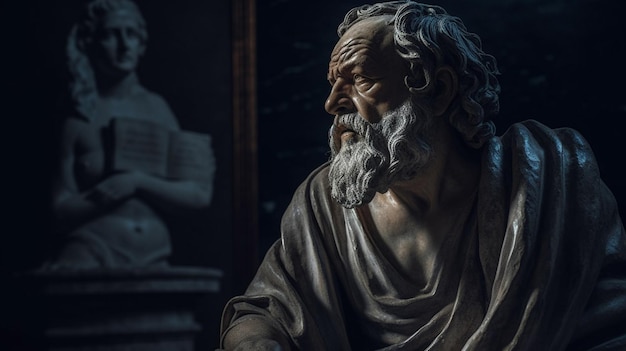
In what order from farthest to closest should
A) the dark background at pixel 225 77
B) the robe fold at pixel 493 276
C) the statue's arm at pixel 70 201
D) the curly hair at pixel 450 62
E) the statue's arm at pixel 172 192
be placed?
the statue's arm at pixel 172 192 → the statue's arm at pixel 70 201 → the dark background at pixel 225 77 → the curly hair at pixel 450 62 → the robe fold at pixel 493 276

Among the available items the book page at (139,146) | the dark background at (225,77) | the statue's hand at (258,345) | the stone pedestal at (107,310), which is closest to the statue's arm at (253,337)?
the statue's hand at (258,345)

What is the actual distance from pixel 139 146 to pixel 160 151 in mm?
113

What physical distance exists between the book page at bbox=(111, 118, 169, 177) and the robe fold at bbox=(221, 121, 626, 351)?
9.88ft

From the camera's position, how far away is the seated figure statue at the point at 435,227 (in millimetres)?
2309

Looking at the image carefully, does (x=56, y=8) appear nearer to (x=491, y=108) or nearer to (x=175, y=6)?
(x=175, y=6)

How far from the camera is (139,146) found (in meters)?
5.54

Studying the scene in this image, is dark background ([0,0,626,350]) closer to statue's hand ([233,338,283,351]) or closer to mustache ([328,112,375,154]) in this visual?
mustache ([328,112,375,154])

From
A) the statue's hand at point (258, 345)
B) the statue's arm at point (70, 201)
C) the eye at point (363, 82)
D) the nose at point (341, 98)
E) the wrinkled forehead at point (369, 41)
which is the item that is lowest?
the statue's arm at point (70, 201)

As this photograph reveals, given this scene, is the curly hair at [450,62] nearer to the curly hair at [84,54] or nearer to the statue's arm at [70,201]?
the statue's arm at [70,201]

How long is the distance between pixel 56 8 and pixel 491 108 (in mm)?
3723

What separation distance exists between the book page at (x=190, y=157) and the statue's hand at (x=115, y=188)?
8.6 inches

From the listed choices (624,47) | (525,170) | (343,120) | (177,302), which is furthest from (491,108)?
(177,302)

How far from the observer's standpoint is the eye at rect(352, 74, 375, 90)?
244 centimetres

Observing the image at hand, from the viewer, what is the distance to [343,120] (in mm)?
2475
